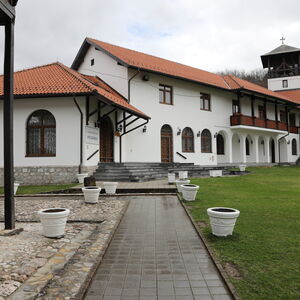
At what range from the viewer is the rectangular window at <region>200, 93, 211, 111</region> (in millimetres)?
21778

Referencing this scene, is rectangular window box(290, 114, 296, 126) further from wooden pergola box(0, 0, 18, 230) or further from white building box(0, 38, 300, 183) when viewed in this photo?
wooden pergola box(0, 0, 18, 230)

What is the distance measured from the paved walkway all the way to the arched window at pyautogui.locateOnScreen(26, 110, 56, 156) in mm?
9138

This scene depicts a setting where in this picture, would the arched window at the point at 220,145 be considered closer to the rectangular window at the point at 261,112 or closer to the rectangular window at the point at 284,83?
the rectangular window at the point at 261,112

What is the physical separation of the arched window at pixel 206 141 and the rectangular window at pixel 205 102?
5.71ft

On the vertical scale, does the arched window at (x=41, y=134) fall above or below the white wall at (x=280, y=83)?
below

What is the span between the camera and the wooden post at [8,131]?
215 inches

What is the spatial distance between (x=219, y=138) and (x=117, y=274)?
21.5 m

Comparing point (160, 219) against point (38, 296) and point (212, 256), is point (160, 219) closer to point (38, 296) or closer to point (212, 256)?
point (212, 256)

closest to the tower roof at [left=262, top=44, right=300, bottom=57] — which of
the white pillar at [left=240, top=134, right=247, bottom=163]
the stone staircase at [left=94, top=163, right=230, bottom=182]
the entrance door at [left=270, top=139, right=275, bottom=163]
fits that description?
the entrance door at [left=270, top=139, right=275, bottom=163]

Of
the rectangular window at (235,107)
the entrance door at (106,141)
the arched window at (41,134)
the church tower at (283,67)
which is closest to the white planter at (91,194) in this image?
the arched window at (41,134)

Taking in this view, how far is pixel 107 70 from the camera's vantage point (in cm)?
1873

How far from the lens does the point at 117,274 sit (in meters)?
3.59

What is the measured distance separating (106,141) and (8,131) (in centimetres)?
1043

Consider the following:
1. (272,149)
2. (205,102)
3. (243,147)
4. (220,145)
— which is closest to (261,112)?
(243,147)
